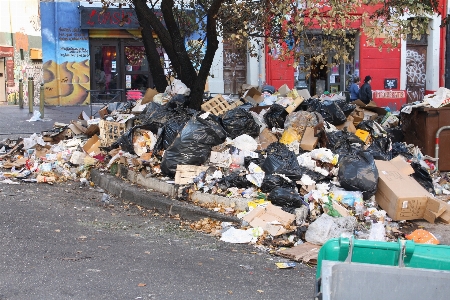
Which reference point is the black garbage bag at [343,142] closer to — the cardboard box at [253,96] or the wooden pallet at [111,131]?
the cardboard box at [253,96]

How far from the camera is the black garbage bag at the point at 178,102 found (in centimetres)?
873

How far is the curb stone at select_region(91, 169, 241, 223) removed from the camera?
20.4ft

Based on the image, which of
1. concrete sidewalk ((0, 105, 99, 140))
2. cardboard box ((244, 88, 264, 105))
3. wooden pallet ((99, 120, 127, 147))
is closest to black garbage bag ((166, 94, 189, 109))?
wooden pallet ((99, 120, 127, 147))

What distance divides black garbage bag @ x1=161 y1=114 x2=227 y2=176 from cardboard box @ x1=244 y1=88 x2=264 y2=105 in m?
2.96

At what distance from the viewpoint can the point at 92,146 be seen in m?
9.13

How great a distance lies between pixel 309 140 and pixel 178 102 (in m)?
2.28

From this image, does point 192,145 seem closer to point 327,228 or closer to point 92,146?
point 327,228

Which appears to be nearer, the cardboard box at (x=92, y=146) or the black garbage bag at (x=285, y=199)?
the black garbage bag at (x=285, y=199)

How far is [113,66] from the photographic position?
19.5 meters

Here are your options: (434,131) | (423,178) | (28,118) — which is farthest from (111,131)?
(28,118)

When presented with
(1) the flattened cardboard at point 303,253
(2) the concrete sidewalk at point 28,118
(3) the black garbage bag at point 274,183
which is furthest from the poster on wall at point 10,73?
(1) the flattened cardboard at point 303,253

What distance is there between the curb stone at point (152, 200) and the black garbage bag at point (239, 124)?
4.57 feet

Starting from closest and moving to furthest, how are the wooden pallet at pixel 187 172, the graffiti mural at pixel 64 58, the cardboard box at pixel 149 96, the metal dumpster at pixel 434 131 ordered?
the wooden pallet at pixel 187 172, the metal dumpster at pixel 434 131, the cardboard box at pixel 149 96, the graffiti mural at pixel 64 58

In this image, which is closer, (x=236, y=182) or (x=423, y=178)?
(x=236, y=182)
